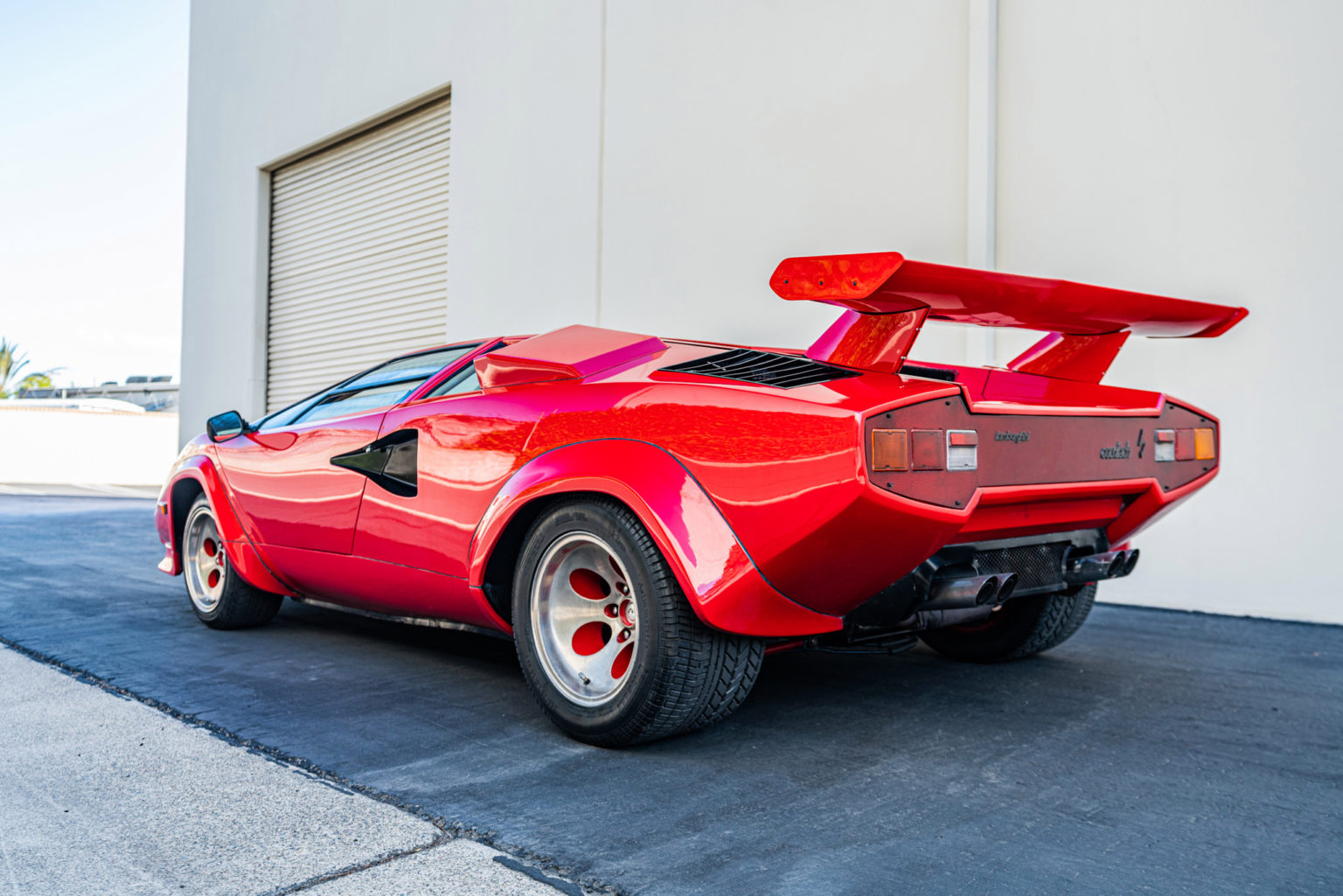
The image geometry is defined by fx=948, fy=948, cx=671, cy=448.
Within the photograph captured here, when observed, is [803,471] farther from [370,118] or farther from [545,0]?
[370,118]

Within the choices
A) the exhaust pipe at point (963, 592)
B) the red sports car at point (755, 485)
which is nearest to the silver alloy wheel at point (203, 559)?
the red sports car at point (755, 485)

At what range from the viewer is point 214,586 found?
4246mm

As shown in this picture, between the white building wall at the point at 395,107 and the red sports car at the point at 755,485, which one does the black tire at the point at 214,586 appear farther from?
the white building wall at the point at 395,107

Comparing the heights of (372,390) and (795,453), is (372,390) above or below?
above

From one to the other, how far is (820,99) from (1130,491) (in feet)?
14.3

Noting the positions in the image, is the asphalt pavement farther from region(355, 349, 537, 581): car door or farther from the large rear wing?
the large rear wing

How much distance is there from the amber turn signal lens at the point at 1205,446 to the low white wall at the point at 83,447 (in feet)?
73.9

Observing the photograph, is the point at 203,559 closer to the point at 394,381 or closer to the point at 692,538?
the point at 394,381

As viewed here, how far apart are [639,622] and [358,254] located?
30.7ft

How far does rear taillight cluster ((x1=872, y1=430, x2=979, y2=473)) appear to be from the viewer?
6.77ft

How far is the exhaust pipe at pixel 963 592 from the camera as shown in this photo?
7.77 ft

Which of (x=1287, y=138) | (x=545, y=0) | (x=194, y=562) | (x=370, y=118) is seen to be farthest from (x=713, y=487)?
(x=370, y=118)

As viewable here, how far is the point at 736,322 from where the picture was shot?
6703 millimetres

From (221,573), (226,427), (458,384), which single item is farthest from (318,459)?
(221,573)
